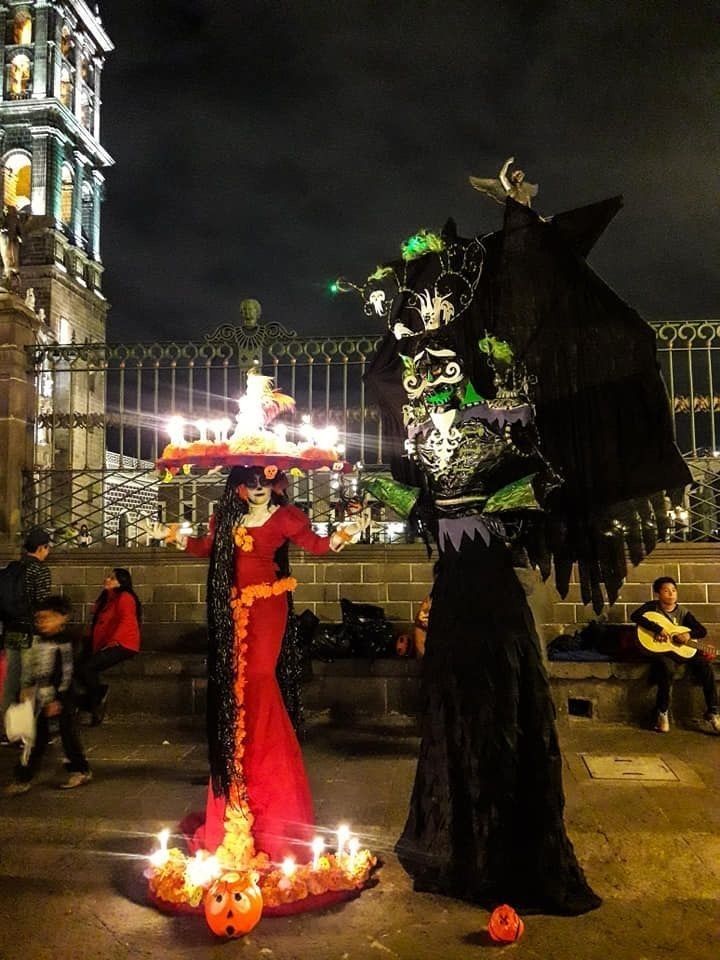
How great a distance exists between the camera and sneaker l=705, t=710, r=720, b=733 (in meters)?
7.98

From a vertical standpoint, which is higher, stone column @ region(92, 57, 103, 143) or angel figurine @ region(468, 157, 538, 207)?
stone column @ region(92, 57, 103, 143)

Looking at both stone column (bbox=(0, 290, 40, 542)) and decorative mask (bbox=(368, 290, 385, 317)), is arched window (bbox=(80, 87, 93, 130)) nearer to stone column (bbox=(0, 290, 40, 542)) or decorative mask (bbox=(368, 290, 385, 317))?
stone column (bbox=(0, 290, 40, 542))

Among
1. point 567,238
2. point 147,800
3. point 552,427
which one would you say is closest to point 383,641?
point 147,800

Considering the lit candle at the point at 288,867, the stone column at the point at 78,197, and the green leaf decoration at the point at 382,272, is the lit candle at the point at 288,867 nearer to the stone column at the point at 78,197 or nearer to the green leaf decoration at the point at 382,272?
the green leaf decoration at the point at 382,272

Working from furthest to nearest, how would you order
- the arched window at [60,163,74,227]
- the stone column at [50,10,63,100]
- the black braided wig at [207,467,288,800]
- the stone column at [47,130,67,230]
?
1. the arched window at [60,163,74,227]
2. the stone column at [50,10,63,100]
3. the stone column at [47,130,67,230]
4. the black braided wig at [207,467,288,800]

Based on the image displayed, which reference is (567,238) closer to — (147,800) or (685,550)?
(147,800)

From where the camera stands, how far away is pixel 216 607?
15.0ft

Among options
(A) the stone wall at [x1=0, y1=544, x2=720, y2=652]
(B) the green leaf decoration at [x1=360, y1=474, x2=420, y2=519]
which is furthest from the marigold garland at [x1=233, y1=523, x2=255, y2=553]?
(A) the stone wall at [x1=0, y1=544, x2=720, y2=652]

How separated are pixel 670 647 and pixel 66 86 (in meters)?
61.5

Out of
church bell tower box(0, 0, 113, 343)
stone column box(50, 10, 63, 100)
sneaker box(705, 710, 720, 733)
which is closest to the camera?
sneaker box(705, 710, 720, 733)

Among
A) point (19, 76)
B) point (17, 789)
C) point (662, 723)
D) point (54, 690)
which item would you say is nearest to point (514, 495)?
point (54, 690)

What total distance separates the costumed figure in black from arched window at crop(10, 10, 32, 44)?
6256 centimetres

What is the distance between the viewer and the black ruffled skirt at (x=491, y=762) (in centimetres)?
387

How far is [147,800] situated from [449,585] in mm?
3501
